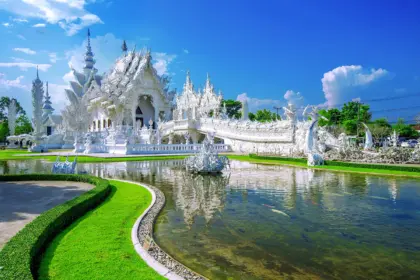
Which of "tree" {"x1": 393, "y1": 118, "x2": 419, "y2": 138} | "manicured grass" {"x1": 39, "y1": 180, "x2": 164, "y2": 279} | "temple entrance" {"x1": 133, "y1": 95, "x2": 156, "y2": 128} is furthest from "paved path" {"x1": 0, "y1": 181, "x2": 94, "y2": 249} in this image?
"tree" {"x1": 393, "y1": 118, "x2": 419, "y2": 138}

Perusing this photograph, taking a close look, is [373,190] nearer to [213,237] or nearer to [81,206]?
[213,237]

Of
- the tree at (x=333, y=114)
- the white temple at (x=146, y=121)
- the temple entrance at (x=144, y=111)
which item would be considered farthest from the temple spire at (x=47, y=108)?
the tree at (x=333, y=114)

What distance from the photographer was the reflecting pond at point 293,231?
468 centimetres

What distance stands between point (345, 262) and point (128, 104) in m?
43.0

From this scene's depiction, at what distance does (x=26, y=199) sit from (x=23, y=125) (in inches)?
2779

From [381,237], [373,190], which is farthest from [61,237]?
[373,190]

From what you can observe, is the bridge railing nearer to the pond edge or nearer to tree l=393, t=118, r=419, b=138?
the pond edge

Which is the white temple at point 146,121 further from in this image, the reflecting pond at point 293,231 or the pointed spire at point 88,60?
the reflecting pond at point 293,231

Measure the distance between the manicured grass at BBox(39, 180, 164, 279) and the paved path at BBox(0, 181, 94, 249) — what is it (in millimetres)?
980

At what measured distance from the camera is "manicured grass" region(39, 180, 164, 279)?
13.9ft

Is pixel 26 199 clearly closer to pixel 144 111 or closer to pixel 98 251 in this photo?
pixel 98 251

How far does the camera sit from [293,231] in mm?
6258

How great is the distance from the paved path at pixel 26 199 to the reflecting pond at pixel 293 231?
2689 millimetres

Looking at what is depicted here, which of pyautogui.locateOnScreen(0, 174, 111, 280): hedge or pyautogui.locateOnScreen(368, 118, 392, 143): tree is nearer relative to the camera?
pyautogui.locateOnScreen(0, 174, 111, 280): hedge
